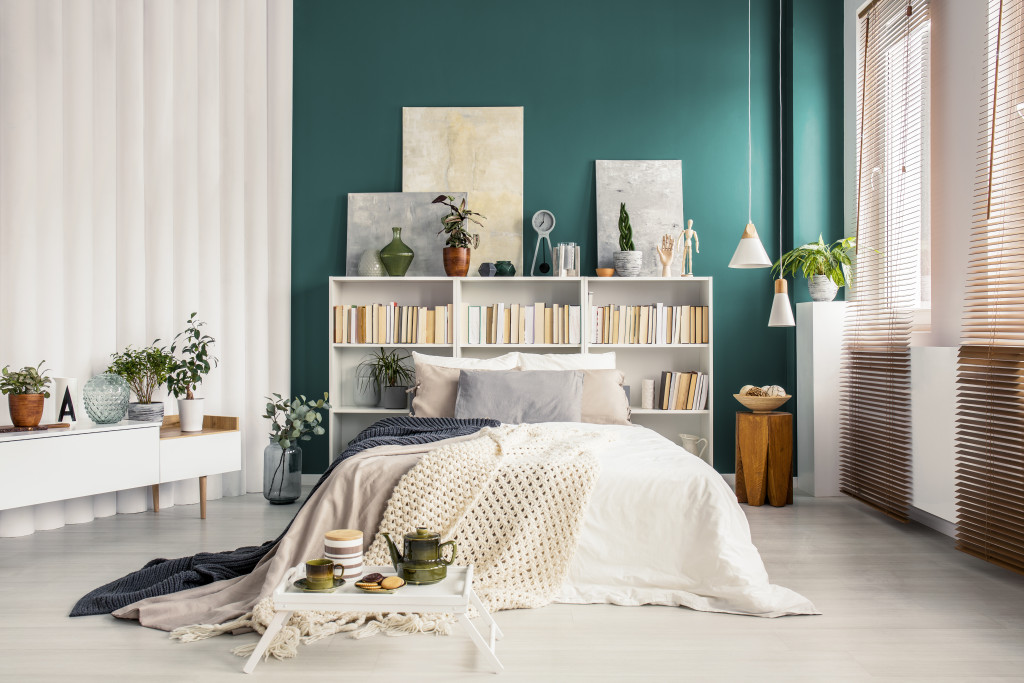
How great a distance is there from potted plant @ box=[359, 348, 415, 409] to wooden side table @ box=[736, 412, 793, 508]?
2.19 meters

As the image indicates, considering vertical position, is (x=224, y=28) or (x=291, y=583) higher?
(x=224, y=28)

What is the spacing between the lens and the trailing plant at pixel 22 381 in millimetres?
3477

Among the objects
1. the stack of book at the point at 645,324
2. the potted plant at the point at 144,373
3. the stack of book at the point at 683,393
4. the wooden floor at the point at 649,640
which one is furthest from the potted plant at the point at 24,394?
the stack of book at the point at 683,393

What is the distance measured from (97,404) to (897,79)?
4774mm

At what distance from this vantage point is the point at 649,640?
8.00 feet

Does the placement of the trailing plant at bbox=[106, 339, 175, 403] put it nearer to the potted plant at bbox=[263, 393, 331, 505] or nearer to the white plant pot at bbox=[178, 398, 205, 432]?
the white plant pot at bbox=[178, 398, 205, 432]

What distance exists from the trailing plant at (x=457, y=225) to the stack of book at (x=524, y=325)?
468 millimetres

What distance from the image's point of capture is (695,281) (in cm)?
513

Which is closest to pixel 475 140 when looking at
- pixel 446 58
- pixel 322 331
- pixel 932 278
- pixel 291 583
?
pixel 446 58

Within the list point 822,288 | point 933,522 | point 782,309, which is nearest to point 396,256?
point 782,309

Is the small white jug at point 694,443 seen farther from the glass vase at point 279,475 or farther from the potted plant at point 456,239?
the glass vase at point 279,475

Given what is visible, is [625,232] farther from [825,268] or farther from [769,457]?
[769,457]

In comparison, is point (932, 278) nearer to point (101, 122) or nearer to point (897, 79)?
point (897, 79)

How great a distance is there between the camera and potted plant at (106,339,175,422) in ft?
13.3
